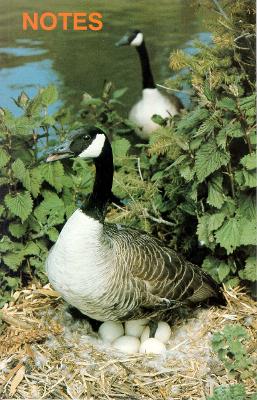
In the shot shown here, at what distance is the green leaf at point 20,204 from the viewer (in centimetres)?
387

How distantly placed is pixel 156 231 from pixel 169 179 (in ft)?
1.19

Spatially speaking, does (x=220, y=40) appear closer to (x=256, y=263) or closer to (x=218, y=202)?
(x=218, y=202)

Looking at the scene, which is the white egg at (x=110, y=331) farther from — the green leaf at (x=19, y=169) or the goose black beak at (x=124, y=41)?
the goose black beak at (x=124, y=41)

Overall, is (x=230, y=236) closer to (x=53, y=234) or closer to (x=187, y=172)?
(x=187, y=172)

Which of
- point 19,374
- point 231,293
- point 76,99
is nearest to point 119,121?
point 76,99

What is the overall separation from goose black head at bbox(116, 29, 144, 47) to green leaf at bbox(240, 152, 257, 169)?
259 centimetres

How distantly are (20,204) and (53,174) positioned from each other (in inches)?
10.0

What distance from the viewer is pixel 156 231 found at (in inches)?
175

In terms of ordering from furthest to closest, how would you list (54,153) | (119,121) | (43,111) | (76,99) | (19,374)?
(76,99)
(119,121)
(43,111)
(19,374)
(54,153)

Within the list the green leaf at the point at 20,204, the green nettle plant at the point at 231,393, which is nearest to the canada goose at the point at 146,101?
the green leaf at the point at 20,204

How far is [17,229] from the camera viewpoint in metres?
4.00

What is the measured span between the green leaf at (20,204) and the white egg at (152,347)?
0.92 m

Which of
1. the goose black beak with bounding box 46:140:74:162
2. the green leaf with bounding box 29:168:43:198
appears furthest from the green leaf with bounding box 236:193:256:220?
the green leaf with bounding box 29:168:43:198

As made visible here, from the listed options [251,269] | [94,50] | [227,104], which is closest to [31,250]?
[251,269]
